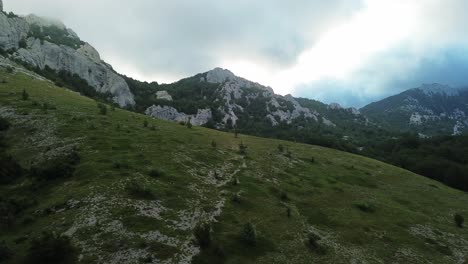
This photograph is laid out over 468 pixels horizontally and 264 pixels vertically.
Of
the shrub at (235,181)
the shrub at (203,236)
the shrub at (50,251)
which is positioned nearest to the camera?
the shrub at (50,251)

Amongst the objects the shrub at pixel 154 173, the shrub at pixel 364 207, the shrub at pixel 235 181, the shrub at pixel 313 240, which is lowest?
the shrub at pixel 313 240

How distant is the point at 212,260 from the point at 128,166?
23.5 metres

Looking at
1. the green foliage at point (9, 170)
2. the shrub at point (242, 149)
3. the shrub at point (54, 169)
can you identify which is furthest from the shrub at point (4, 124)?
the shrub at point (242, 149)

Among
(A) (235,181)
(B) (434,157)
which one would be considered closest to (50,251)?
(A) (235,181)

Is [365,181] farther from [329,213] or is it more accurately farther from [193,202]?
[193,202]

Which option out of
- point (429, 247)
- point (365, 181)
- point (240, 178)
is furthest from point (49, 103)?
point (429, 247)

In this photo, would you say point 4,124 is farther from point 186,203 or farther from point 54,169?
point 186,203

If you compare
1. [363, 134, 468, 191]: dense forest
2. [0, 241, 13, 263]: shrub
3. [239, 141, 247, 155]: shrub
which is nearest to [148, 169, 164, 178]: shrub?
[0, 241, 13, 263]: shrub

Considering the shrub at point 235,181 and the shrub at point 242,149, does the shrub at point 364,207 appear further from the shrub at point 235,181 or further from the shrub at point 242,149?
the shrub at point 242,149

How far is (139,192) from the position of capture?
45.3 m

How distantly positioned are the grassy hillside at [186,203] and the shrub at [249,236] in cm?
12

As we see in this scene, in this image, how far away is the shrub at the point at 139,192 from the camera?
147 ft

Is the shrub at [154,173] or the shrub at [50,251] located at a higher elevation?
the shrub at [154,173]

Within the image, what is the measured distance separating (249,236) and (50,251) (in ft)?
63.4
